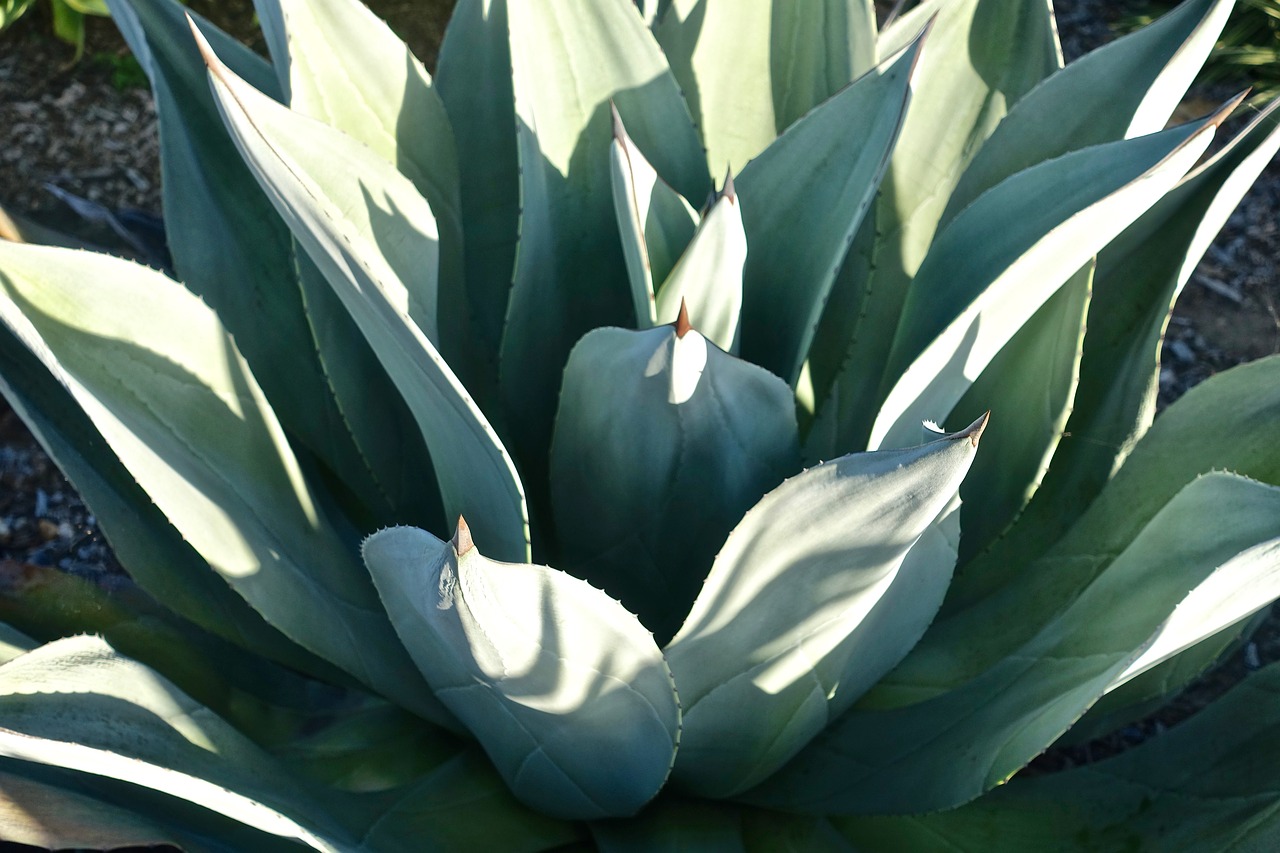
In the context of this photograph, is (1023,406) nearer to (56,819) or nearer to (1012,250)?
(1012,250)

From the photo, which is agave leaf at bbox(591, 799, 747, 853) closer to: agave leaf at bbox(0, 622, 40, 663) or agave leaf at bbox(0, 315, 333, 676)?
agave leaf at bbox(0, 315, 333, 676)

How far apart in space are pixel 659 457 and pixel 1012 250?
1.04 feet

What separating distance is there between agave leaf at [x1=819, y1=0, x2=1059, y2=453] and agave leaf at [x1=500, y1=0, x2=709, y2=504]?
7.7 inches

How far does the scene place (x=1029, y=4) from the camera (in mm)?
1141

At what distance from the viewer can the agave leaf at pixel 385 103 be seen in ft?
3.40

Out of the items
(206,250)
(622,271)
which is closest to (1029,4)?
(622,271)

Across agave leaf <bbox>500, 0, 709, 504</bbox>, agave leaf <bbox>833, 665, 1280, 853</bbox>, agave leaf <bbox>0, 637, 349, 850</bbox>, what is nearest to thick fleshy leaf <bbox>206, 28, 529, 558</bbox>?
agave leaf <bbox>500, 0, 709, 504</bbox>

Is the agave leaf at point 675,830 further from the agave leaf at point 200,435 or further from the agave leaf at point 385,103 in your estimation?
the agave leaf at point 385,103

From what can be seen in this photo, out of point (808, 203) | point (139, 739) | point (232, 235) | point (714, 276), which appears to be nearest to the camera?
point (139, 739)

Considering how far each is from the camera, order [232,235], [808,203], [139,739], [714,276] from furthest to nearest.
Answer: [232,235]
[808,203]
[714,276]
[139,739]

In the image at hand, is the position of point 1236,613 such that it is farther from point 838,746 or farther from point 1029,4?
point 1029,4

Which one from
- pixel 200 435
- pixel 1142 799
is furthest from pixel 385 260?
pixel 1142 799

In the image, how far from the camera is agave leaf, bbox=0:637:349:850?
69 centimetres

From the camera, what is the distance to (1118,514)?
1.01 meters
